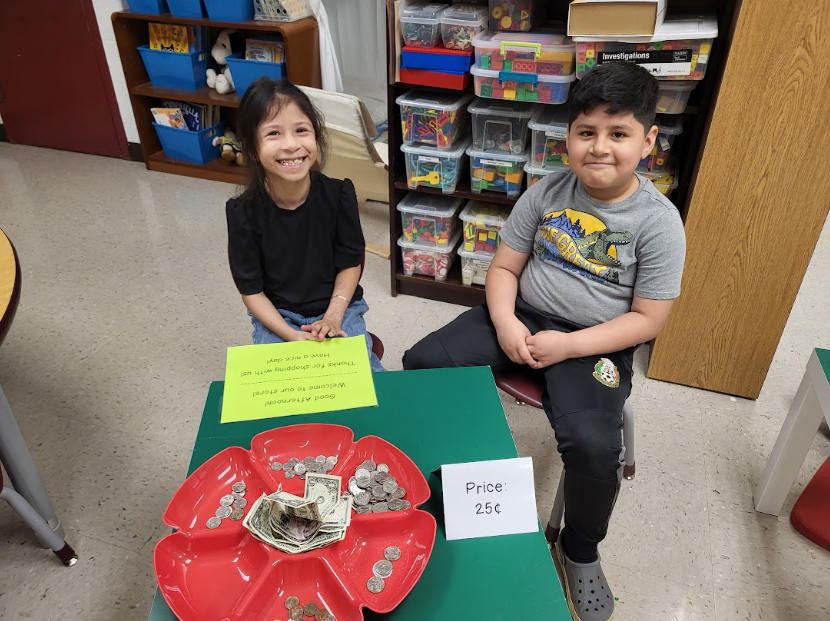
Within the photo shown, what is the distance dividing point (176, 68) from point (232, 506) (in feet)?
9.29

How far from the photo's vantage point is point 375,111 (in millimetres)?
3551

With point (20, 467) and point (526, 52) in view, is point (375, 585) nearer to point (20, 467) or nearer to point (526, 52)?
point (20, 467)

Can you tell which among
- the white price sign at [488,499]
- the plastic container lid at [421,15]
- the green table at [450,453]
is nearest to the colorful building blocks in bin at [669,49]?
the plastic container lid at [421,15]

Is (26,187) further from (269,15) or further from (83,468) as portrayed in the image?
(83,468)

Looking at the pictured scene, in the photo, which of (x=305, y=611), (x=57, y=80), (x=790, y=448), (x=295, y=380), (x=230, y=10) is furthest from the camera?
(x=57, y=80)

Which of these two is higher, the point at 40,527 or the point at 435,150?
the point at 435,150

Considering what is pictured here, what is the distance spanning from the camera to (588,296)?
50.3 inches

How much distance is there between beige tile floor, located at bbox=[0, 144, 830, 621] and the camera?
1.33 m

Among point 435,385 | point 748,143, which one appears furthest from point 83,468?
point 748,143

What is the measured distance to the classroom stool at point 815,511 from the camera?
142cm

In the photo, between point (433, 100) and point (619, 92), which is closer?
point (619, 92)

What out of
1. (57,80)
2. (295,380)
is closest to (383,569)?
(295,380)

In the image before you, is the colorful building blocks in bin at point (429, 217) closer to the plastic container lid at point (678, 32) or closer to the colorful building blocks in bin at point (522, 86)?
the colorful building blocks in bin at point (522, 86)

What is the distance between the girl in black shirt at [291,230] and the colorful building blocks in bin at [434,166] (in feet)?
2.06
